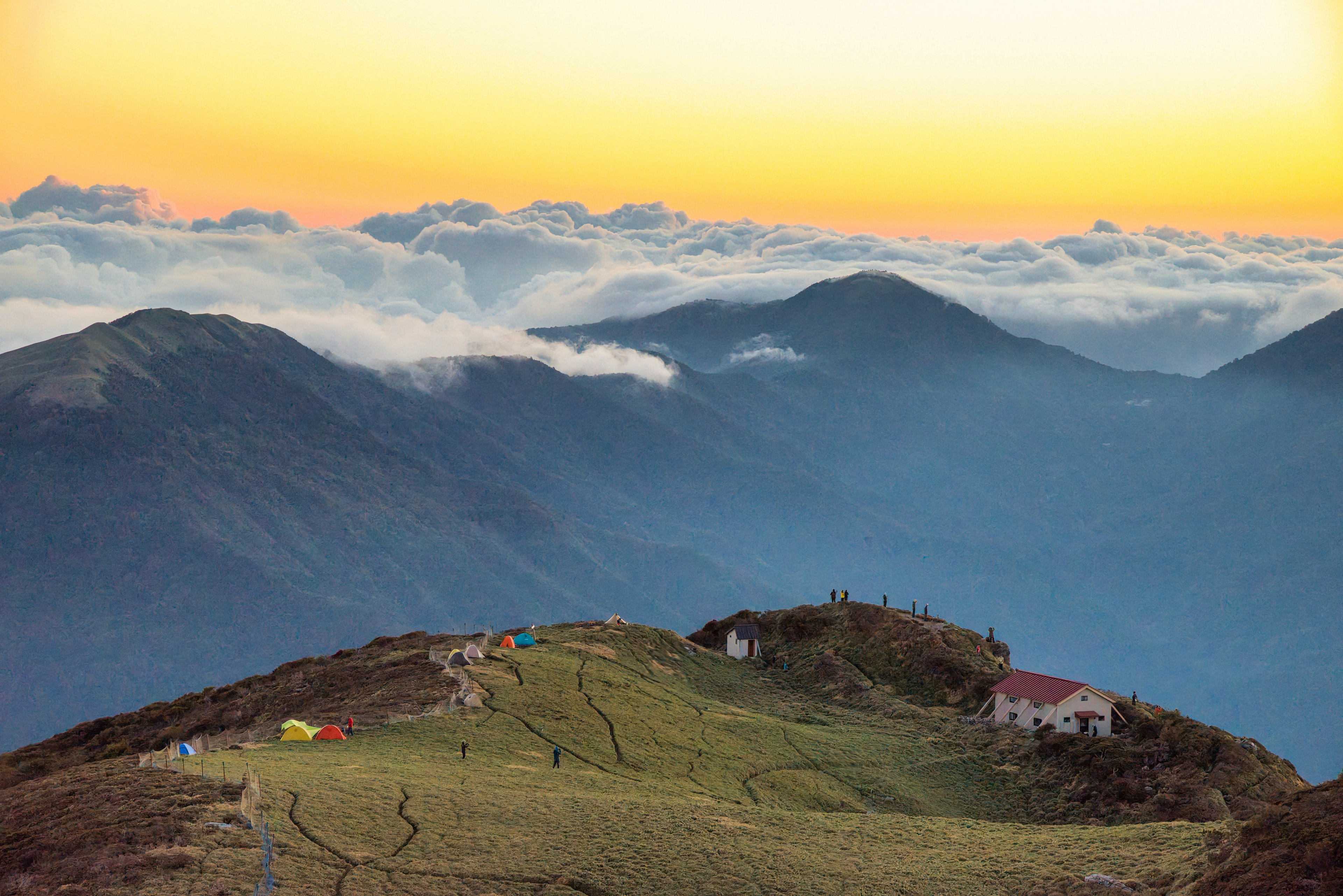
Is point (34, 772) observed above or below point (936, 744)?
below

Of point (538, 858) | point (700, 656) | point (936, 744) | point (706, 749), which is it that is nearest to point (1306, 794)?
point (538, 858)

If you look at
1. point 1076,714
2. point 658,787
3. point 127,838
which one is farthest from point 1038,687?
point 127,838

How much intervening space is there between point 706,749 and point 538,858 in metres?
36.4

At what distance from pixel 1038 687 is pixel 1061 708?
164 inches

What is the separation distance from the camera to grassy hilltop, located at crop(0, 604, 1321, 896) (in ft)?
134

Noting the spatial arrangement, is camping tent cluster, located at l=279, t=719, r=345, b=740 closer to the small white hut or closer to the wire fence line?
the wire fence line

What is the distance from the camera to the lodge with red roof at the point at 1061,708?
3627 inches

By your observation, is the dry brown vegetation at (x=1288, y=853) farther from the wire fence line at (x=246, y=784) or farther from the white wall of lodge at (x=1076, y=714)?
the white wall of lodge at (x=1076, y=714)

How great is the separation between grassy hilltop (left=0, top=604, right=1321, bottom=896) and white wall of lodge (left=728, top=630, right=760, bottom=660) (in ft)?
7.84

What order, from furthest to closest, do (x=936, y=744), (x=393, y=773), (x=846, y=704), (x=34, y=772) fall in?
1. (x=846, y=704)
2. (x=936, y=744)
3. (x=34, y=772)
4. (x=393, y=773)

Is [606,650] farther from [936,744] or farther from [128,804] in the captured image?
[128,804]

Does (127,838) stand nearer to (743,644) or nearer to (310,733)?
(310,733)

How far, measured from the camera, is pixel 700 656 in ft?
396

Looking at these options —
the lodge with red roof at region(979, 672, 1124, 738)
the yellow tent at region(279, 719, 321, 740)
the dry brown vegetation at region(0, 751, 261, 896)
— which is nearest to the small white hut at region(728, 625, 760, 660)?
the lodge with red roof at region(979, 672, 1124, 738)
